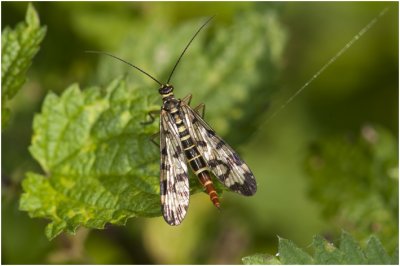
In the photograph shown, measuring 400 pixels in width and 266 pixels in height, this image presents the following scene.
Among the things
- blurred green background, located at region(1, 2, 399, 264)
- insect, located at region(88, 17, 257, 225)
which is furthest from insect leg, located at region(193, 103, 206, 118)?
blurred green background, located at region(1, 2, 399, 264)

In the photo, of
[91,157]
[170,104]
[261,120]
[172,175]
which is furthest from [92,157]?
[261,120]

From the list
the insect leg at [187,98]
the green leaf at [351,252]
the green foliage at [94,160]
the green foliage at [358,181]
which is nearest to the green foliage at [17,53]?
the green foliage at [94,160]

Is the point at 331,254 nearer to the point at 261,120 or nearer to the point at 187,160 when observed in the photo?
the point at 187,160

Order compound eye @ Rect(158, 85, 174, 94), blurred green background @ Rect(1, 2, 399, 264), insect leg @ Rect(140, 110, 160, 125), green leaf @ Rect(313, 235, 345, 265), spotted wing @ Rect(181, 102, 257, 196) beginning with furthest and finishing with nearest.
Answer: blurred green background @ Rect(1, 2, 399, 264) < compound eye @ Rect(158, 85, 174, 94) < insect leg @ Rect(140, 110, 160, 125) < spotted wing @ Rect(181, 102, 257, 196) < green leaf @ Rect(313, 235, 345, 265)

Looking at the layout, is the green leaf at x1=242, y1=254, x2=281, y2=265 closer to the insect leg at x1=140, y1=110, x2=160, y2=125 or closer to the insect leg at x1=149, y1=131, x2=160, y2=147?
the insect leg at x1=149, y1=131, x2=160, y2=147

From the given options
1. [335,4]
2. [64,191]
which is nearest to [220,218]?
[64,191]

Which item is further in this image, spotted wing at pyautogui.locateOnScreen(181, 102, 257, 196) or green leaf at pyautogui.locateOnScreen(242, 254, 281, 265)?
spotted wing at pyautogui.locateOnScreen(181, 102, 257, 196)

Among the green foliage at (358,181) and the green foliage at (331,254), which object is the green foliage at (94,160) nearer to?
the green foliage at (331,254)
